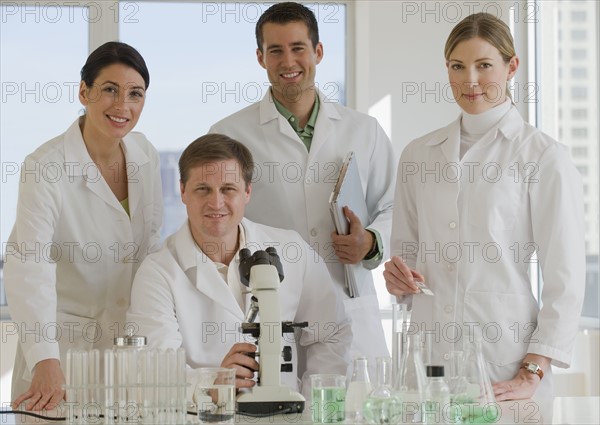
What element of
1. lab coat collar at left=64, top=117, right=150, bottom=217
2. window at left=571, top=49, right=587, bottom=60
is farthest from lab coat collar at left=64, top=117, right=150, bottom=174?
window at left=571, top=49, right=587, bottom=60

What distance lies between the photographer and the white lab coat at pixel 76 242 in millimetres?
2492

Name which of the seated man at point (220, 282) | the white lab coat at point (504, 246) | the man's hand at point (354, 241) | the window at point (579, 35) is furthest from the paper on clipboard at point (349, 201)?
the window at point (579, 35)

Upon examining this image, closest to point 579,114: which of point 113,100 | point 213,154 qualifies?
point 213,154

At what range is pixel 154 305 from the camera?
230 centimetres

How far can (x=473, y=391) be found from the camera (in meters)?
1.81

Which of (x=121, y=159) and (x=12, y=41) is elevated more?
(x=12, y=41)

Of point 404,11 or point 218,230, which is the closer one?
point 218,230

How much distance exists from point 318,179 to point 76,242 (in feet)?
2.57

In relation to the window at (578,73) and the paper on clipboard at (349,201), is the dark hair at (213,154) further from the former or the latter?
the window at (578,73)

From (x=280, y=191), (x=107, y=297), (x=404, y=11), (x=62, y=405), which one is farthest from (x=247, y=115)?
(x=404, y=11)

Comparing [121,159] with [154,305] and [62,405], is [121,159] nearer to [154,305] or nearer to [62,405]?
[154,305]

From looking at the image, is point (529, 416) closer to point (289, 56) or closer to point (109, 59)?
point (289, 56)

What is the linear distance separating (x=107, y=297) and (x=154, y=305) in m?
0.40

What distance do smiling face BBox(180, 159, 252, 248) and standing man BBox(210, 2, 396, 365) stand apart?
1.24 ft
